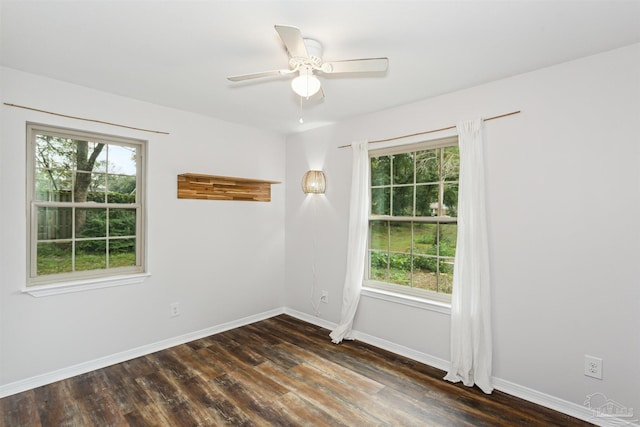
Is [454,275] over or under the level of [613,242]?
under

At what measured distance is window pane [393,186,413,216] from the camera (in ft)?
10.9

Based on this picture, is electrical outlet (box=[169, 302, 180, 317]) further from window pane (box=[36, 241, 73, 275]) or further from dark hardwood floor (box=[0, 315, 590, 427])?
window pane (box=[36, 241, 73, 275])

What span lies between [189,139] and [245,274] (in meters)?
1.79

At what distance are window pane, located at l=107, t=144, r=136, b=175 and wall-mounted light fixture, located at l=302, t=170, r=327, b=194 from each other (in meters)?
1.91

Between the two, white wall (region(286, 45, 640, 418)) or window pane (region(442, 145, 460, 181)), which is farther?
window pane (region(442, 145, 460, 181))

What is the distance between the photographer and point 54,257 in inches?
110

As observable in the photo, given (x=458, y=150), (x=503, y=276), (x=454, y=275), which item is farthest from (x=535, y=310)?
(x=458, y=150)

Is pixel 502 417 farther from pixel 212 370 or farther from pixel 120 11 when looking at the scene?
pixel 120 11

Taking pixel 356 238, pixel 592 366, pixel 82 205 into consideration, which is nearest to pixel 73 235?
pixel 82 205

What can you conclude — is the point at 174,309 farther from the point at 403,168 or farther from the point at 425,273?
the point at 403,168

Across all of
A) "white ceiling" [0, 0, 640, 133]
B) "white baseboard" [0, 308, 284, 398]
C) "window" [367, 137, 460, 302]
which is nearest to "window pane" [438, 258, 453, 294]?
"window" [367, 137, 460, 302]

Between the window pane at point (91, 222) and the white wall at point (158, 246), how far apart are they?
0.40 m

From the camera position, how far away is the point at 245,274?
13.4 feet

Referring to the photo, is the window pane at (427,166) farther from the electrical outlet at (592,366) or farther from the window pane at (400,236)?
the electrical outlet at (592,366)
